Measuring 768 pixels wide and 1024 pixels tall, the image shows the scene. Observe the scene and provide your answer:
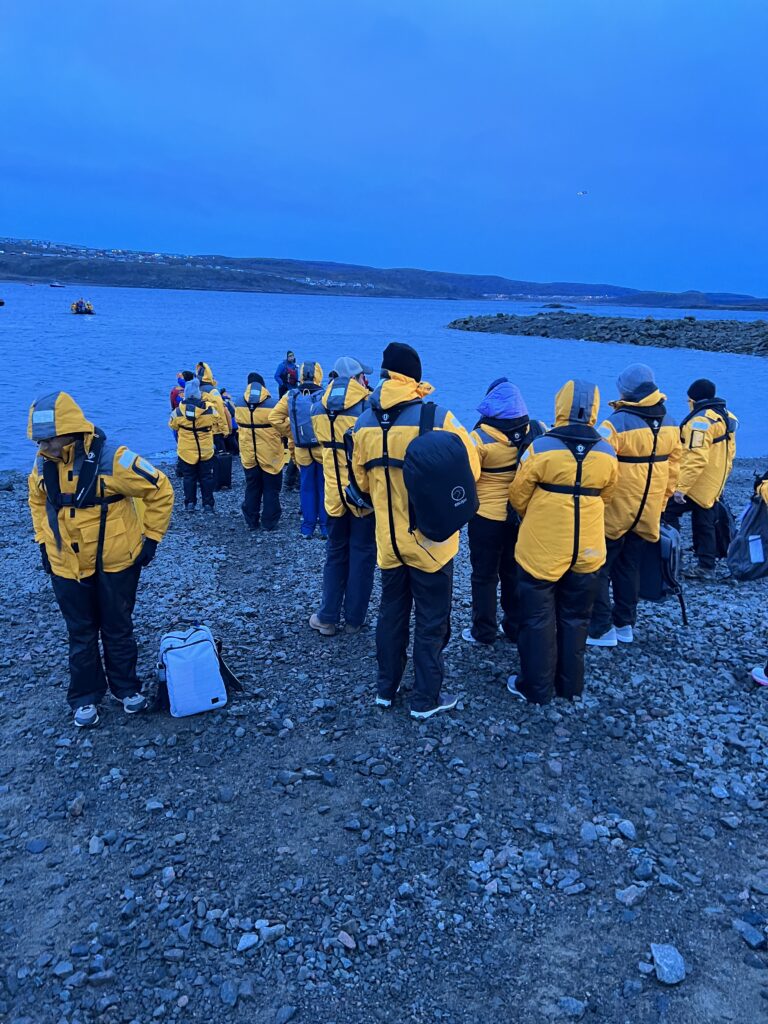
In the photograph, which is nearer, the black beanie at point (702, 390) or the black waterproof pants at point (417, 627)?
the black waterproof pants at point (417, 627)

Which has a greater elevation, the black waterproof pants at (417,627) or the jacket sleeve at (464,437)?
the jacket sleeve at (464,437)

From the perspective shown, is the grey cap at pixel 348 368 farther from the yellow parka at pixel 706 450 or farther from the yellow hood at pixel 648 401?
the yellow parka at pixel 706 450

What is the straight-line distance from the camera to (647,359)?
52.1 metres

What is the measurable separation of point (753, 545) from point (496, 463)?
246cm

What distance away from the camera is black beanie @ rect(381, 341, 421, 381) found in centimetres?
476

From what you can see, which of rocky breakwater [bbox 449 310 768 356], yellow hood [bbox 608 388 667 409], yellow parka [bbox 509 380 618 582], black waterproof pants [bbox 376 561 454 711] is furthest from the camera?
rocky breakwater [bbox 449 310 768 356]

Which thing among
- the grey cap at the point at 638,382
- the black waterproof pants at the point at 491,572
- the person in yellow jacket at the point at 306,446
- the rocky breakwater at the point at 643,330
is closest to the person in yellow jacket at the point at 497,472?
the black waterproof pants at the point at 491,572

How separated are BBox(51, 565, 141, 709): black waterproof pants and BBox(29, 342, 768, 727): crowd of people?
0.01 m

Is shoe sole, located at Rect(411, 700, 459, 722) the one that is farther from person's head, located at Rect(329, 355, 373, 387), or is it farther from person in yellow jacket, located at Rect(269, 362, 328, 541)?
person in yellow jacket, located at Rect(269, 362, 328, 541)

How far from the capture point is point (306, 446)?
9.22 meters

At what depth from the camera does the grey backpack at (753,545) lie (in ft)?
19.5

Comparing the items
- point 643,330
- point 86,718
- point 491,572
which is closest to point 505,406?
point 491,572

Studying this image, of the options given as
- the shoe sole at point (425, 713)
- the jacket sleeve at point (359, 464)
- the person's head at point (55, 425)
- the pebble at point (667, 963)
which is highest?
the person's head at point (55, 425)

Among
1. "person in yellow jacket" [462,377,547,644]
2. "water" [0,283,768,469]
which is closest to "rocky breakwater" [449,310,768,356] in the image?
"water" [0,283,768,469]
